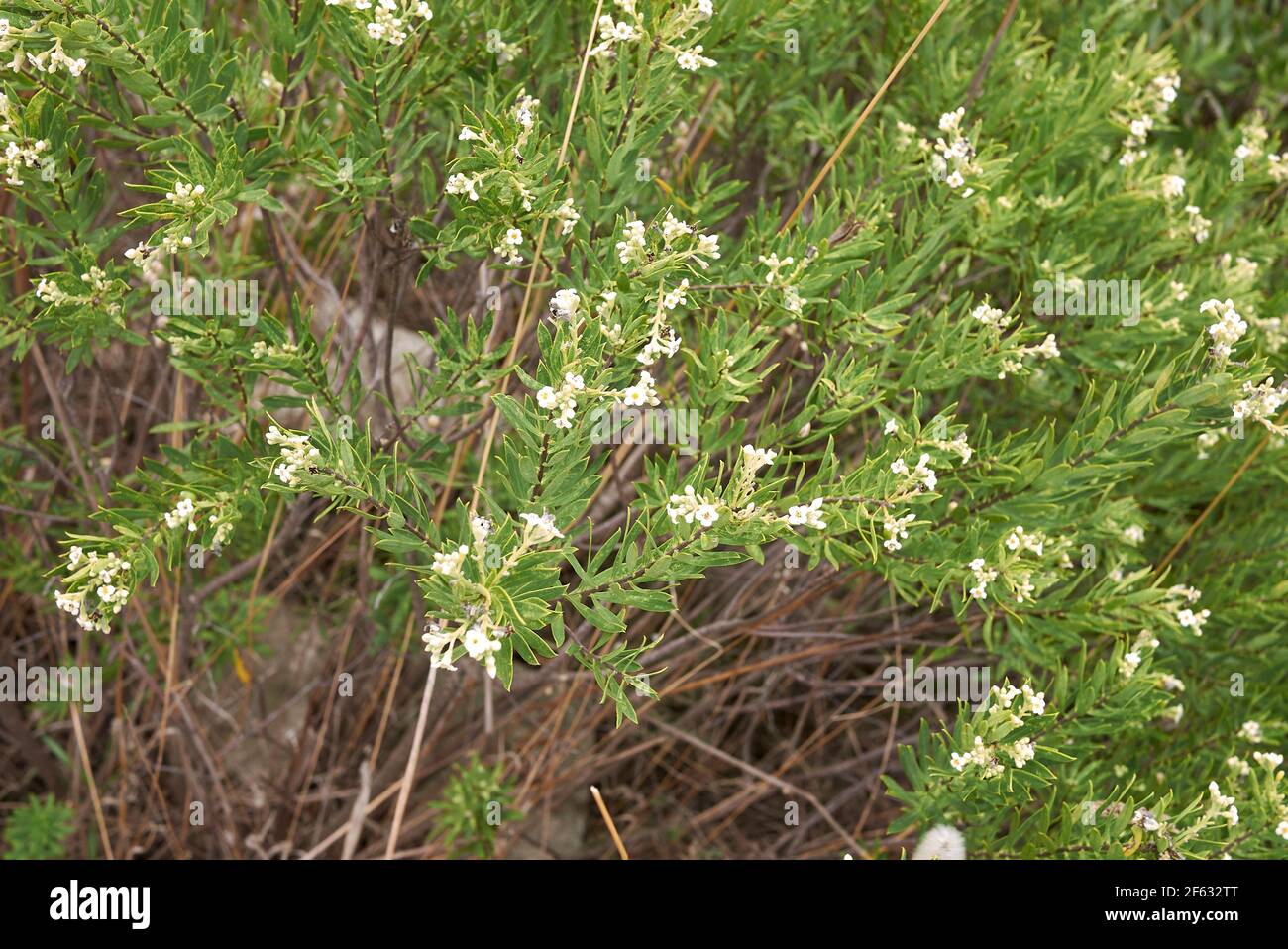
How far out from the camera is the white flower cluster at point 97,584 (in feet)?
5.38

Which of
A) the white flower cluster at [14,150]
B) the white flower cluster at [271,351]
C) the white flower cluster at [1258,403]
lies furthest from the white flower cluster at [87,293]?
the white flower cluster at [1258,403]

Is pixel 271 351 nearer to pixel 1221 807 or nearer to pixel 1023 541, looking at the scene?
pixel 1023 541

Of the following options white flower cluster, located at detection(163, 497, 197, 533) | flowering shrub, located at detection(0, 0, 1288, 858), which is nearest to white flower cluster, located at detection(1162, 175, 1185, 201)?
flowering shrub, located at detection(0, 0, 1288, 858)

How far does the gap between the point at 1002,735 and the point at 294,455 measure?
1.21 meters

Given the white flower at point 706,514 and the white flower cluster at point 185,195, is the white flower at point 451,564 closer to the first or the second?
the white flower at point 706,514

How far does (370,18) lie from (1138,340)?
1.52 metres

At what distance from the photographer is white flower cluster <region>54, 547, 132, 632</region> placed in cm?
164

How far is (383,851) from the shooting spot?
2.68m

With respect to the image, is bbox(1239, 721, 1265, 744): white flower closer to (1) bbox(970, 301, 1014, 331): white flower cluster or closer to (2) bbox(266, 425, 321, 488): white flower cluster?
(1) bbox(970, 301, 1014, 331): white flower cluster

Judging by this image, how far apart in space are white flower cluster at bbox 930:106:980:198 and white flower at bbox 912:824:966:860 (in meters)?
1.18

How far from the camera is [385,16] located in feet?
5.27

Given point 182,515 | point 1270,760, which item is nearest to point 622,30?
point 182,515
